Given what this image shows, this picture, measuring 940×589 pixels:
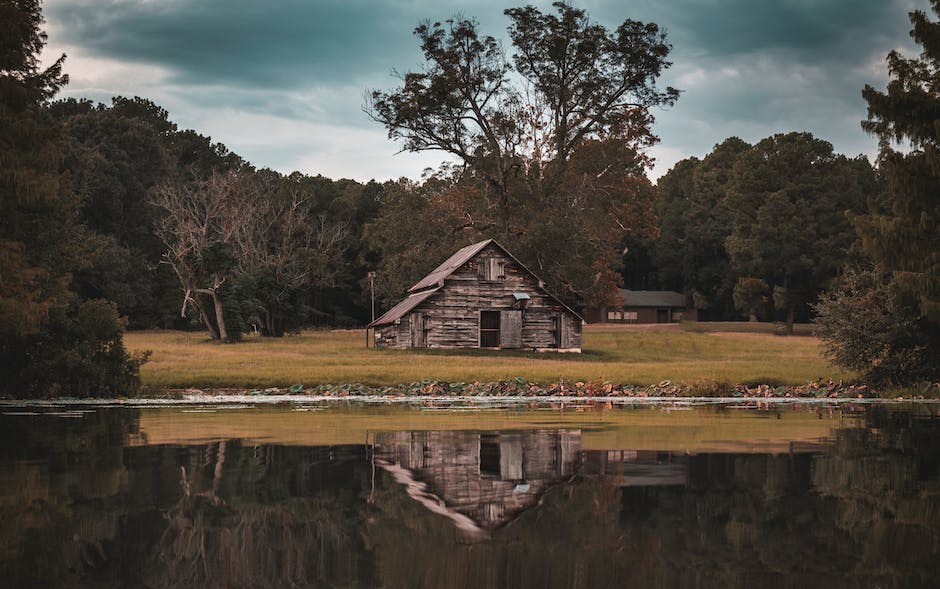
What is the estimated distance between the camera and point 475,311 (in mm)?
57750

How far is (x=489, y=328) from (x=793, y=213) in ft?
141

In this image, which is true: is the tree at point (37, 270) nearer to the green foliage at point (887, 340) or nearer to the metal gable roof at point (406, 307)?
the green foliage at point (887, 340)

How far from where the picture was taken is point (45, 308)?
2589 centimetres

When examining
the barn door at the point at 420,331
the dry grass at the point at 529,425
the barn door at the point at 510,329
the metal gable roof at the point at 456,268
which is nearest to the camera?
the dry grass at the point at 529,425

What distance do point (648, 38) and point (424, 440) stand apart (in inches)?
2172

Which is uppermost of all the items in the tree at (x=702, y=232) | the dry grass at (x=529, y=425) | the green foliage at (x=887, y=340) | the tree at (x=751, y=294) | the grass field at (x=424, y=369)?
the tree at (x=702, y=232)

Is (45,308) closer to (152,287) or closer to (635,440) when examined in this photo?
(635,440)

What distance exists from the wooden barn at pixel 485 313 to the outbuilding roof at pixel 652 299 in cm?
6250

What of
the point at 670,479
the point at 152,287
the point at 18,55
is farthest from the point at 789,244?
the point at 670,479

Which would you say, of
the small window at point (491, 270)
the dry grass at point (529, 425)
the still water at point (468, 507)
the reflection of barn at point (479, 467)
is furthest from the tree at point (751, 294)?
the reflection of barn at point (479, 467)

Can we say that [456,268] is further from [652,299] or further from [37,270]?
[652,299]

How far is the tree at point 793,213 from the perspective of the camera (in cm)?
8881

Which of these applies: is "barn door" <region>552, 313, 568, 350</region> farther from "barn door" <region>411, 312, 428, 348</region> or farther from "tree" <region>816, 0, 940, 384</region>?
"tree" <region>816, 0, 940, 384</region>

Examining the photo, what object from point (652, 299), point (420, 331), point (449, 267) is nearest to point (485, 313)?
point (449, 267)
